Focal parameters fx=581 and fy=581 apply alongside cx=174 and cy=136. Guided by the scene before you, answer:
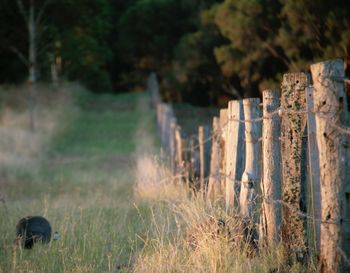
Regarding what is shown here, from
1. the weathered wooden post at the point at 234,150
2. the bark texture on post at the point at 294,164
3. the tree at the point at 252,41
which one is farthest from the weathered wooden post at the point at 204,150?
the tree at the point at 252,41

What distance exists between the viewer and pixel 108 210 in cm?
803

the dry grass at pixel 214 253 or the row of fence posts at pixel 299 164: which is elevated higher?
the row of fence posts at pixel 299 164

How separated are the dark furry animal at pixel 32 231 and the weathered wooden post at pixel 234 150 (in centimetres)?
201

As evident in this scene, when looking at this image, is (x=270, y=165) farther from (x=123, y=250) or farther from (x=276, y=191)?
(x=123, y=250)

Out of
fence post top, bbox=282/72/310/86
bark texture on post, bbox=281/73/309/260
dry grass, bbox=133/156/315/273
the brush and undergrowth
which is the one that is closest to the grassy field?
the brush and undergrowth

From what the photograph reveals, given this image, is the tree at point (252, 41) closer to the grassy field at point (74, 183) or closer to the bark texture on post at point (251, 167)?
the grassy field at point (74, 183)

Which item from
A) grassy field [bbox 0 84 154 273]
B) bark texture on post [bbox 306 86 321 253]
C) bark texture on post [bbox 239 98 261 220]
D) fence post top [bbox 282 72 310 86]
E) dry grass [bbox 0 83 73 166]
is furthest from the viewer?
dry grass [bbox 0 83 73 166]

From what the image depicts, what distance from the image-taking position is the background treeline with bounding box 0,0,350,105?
18.3m

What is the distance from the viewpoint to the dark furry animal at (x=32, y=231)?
20.3 ft

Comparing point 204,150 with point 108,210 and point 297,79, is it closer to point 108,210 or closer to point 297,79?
point 108,210

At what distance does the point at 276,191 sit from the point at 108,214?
3276mm

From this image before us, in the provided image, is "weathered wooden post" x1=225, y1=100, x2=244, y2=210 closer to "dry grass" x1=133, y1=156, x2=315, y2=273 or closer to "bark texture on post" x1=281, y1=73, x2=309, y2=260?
"dry grass" x1=133, y1=156, x2=315, y2=273

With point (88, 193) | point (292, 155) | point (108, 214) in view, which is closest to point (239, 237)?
point (292, 155)

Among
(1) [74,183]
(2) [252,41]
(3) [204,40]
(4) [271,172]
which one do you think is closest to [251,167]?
(4) [271,172]
